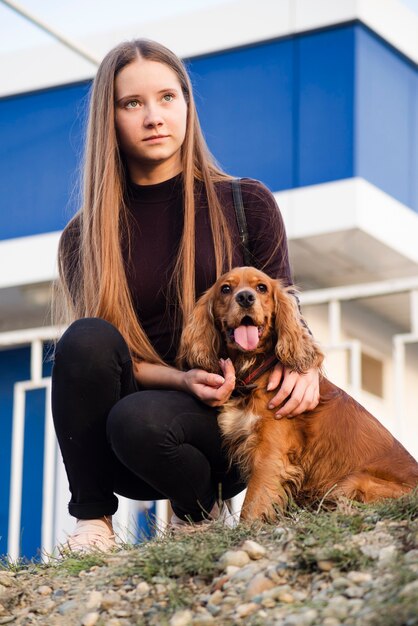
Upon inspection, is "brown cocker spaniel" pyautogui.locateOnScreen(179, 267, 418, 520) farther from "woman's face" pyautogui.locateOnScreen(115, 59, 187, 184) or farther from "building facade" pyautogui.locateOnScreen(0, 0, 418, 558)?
"building facade" pyautogui.locateOnScreen(0, 0, 418, 558)

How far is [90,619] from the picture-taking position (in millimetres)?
2846

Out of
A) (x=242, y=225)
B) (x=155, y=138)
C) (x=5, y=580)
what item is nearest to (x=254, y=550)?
(x=5, y=580)

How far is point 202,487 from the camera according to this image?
3.86 m

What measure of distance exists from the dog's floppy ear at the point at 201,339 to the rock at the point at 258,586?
1268 millimetres

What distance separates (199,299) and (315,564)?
1411 millimetres

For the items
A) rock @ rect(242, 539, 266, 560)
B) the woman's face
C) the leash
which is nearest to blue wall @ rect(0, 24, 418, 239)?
the woman's face

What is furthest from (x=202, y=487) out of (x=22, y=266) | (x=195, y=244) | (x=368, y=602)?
(x=22, y=266)

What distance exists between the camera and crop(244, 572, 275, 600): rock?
2740 mm

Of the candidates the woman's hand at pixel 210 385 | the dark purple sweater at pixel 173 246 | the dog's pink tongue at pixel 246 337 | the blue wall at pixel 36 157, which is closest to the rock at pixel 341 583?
the woman's hand at pixel 210 385

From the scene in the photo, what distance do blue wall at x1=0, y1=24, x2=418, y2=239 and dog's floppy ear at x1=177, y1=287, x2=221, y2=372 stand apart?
19.7 ft

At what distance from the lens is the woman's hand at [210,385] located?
3.79m

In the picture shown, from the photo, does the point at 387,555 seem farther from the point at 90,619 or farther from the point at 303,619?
the point at 90,619

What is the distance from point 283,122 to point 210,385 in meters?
6.63

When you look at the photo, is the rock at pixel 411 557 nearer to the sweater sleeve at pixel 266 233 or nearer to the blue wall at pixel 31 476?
the sweater sleeve at pixel 266 233
